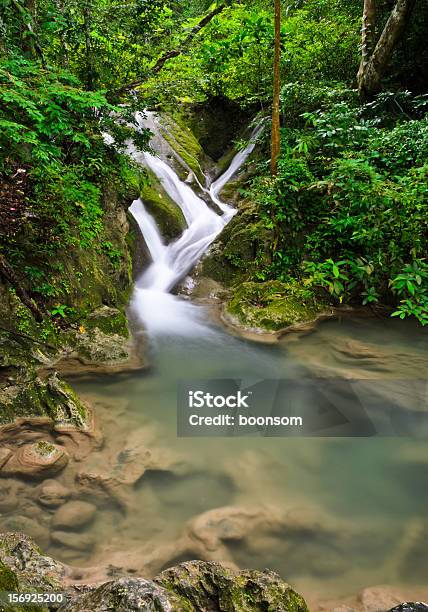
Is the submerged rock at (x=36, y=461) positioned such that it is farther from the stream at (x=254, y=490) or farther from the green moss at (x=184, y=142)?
the green moss at (x=184, y=142)

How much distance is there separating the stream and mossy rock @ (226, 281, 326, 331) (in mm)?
884

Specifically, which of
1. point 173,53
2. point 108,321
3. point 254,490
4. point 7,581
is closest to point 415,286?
point 254,490

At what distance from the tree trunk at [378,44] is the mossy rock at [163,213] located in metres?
4.85

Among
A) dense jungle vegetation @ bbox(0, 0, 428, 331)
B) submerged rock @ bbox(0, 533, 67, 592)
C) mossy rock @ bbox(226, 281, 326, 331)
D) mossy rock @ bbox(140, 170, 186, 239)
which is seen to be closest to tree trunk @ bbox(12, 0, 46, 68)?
dense jungle vegetation @ bbox(0, 0, 428, 331)

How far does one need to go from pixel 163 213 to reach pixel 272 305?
13.1ft

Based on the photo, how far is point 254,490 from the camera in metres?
3.25

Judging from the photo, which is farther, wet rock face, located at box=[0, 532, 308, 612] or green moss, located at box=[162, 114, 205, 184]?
green moss, located at box=[162, 114, 205, 184]

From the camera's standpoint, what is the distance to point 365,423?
4.11 metres

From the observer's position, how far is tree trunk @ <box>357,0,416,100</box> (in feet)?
23.9

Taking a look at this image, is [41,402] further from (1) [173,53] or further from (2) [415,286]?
(1) [173,53]

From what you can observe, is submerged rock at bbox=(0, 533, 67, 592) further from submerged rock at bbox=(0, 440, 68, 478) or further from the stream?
submerged rock at bbox=(0, 440, 68, 478)

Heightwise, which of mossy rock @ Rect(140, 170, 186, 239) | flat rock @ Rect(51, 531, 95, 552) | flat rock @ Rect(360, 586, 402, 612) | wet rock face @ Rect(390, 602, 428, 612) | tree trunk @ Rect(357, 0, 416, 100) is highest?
tree trunk @ Rect(357, 0, 416, 100)

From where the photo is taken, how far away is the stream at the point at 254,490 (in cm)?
265

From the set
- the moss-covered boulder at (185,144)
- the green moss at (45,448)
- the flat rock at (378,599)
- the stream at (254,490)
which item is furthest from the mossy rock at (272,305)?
the moss-covered boulder at (185,144)
